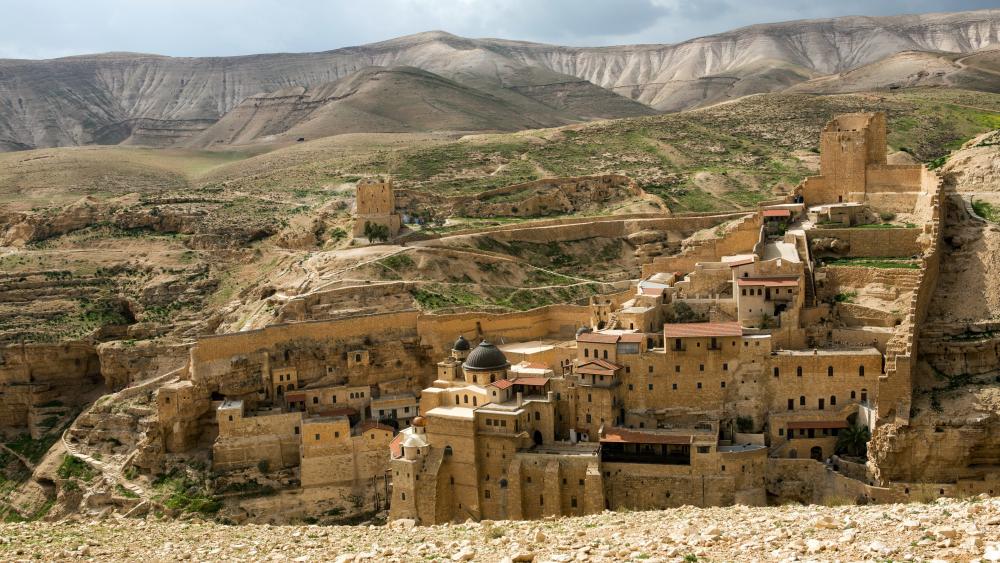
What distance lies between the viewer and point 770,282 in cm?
4069

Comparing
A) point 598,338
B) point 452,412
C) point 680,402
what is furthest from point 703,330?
point 452,412

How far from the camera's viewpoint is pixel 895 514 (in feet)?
70.5

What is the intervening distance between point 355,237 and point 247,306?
8986 mm

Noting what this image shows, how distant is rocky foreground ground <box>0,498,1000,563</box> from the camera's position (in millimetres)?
18484

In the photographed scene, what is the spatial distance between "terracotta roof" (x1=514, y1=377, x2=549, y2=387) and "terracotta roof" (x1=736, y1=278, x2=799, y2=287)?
8.71 metres

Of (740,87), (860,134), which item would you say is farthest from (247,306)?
(740,87)

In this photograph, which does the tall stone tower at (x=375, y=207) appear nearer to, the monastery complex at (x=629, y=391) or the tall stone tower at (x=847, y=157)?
the monastery complex at (x=629, y=391)

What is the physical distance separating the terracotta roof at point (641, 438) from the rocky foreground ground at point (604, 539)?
341 inches

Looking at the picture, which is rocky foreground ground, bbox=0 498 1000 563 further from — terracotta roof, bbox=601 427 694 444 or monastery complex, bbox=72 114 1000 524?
monastery complex, bbox=72 114 1000 524

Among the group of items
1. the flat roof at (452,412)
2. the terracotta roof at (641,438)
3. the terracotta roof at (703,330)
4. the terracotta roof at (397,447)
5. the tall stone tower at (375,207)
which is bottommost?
the terracotta roof at (397,447)

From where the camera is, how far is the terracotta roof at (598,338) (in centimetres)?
3994

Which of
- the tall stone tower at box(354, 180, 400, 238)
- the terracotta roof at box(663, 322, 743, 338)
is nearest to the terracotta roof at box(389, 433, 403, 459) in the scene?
the terracotta roof at box(663, 322, 743, 338)

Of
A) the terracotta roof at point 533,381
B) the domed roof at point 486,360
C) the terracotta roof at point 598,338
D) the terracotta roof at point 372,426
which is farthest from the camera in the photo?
the terracotta roof at point 372,426

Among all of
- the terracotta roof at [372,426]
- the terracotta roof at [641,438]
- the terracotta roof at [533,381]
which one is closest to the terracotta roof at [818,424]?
the terracotta roof at [641,438]
